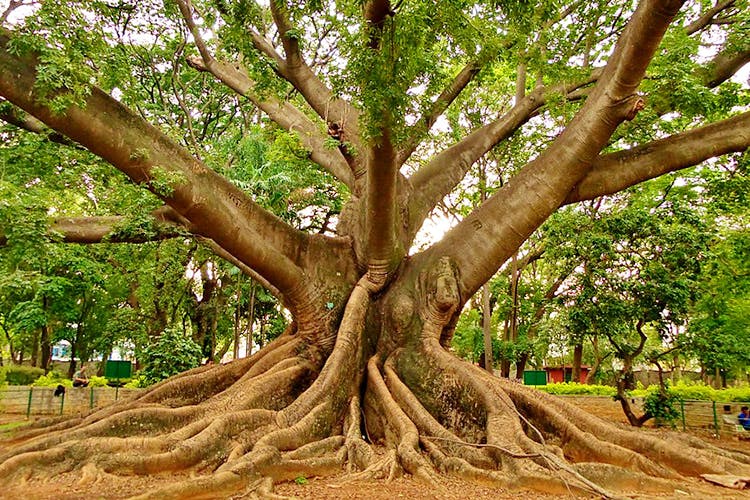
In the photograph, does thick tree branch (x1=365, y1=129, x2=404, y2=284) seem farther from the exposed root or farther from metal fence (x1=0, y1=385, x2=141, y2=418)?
metal fence (x1=0, y1=385, x2=141, y2=418)

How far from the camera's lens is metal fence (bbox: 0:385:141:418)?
37.6ft

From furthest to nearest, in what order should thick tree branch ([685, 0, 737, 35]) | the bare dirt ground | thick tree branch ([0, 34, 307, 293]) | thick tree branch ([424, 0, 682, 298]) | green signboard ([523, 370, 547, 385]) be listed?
green signboard ([523, 370, 547, 385]), thick tree branch ([685, 0, 737, 35]), thick tree branch ([424, 0, 682, 298]), thick tree branch ([0, 34, 307, 293]), the bare dirt ground

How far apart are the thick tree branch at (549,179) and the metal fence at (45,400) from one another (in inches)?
335

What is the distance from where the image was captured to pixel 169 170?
5.20 m

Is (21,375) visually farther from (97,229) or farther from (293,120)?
(293,120)

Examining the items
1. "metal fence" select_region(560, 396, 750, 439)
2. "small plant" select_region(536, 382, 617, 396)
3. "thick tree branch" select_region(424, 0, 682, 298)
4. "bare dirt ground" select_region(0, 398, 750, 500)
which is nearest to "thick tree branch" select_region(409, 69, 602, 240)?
"thick tree branch" select_region(424, 0, 682, 298)

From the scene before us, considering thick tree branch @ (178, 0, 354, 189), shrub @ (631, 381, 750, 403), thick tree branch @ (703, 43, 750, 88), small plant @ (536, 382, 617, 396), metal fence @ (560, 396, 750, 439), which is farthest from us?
small plant @ (536, 382, 617, 396)

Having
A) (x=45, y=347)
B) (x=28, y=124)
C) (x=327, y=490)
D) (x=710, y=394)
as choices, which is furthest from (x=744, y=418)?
(x=45, y=347)

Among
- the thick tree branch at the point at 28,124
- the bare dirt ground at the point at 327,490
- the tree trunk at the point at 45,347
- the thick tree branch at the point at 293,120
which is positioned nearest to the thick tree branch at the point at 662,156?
the thick tree branch at the point at 293,120

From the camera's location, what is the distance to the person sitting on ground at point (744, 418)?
9.73 metres

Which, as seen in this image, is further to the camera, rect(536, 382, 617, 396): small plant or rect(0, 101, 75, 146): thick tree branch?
rect(536, 382, 617, 396): small plant

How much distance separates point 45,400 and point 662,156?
1331cm

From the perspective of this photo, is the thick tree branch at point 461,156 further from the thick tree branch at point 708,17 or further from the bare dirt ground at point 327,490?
the bare dirt ground at point 327,490

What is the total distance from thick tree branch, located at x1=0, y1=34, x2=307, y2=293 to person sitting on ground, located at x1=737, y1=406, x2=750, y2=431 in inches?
361
